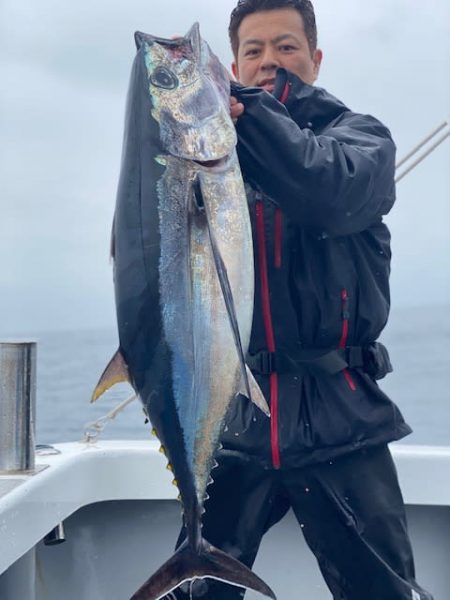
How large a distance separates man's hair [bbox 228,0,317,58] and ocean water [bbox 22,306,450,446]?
1.12m

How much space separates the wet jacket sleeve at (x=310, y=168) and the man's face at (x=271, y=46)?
1.15 ft

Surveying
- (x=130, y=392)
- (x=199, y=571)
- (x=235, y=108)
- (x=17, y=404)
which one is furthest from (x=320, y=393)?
(x=130, y=392)

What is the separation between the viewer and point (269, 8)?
97.0 inches

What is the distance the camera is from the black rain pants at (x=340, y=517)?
2281 mm

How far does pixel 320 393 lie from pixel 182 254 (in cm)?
65

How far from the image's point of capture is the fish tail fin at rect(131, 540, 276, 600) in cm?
210

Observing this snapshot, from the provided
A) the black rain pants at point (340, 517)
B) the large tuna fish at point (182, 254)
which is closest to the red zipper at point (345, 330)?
the black rain pants at point (340, 517)

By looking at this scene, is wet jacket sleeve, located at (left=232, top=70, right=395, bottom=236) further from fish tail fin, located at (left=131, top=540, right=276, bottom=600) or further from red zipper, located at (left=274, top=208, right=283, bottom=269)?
fish tail fin, located at (left=131, top=540, right=276, bottom=600)

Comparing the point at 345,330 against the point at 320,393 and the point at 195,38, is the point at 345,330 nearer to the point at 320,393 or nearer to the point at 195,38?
the point at 320,393

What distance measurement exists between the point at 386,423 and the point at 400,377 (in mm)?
19797

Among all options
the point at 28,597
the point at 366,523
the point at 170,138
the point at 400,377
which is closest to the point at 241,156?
the point at 170,138

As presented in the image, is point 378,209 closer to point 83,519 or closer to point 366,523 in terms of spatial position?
point 366,523

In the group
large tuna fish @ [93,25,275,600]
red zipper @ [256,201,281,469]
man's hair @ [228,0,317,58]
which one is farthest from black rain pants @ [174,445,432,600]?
man's hair @ [228,0,317,58]

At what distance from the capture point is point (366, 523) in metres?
2.29
